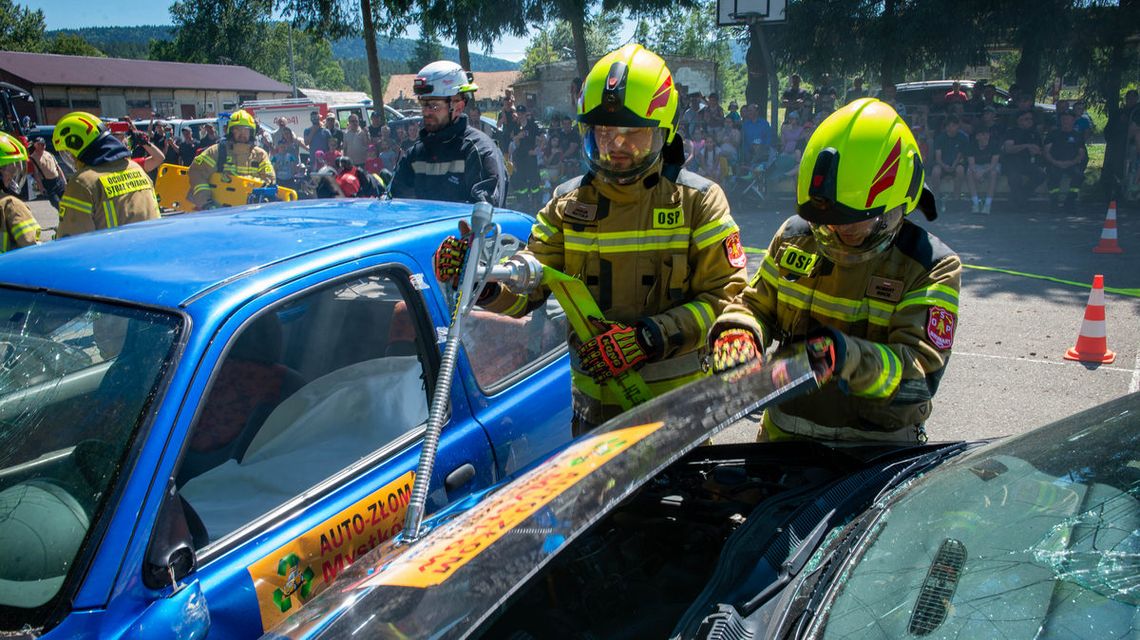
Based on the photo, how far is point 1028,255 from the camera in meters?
9.93

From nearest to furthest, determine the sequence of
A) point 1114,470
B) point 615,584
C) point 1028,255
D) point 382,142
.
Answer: point 1114,470
point 615,584
point 1028,255
point 382,142

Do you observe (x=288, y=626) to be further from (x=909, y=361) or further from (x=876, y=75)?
(x=876, y=75)

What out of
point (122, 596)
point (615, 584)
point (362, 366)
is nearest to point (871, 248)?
point (615, 584)

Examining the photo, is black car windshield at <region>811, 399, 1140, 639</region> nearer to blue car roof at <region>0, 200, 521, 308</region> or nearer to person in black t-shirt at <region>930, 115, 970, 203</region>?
blue car roof at <region>0, 200, 521, 308</region>

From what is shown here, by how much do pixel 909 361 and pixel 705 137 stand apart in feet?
45.7

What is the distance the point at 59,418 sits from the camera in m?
2.13

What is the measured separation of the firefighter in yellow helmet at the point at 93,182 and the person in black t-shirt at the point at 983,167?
12046 mm

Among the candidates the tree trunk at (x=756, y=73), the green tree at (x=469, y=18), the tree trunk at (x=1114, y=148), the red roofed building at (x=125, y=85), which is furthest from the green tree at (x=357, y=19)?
the red roofed building at (x=125, y=85)

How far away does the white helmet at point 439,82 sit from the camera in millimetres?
5469

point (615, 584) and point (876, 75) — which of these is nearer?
point (615, 584)

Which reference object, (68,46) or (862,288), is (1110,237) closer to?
(862,288)

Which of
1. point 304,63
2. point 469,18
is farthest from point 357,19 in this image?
point 304,63

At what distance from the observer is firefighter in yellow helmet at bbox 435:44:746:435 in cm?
266

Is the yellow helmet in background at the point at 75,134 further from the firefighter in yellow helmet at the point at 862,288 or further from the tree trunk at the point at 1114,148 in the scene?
the tree trunk at the point at 1114,148
